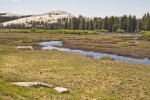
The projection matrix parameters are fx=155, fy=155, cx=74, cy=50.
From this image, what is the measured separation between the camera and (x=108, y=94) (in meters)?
17.7

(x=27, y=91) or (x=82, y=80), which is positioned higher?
(x=27, y=91)

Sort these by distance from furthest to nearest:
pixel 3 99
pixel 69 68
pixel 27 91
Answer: pixel 69 68 < pixel 27 91 < pixel 3 99

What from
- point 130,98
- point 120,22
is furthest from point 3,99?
point 120,22

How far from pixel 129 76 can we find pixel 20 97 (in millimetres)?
18386

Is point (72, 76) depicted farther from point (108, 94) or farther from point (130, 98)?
point (130, 98)

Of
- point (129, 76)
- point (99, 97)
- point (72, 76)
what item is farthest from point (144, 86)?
point (72, 76)

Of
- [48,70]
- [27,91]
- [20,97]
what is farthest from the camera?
[48,70]

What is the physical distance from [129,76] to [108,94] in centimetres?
862

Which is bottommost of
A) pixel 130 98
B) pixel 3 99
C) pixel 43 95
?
pixel 130 98

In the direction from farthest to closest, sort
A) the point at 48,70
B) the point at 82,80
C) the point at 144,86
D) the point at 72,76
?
the point at 48,70
the point at 72,76
the point at 82,80
the point at 144,86

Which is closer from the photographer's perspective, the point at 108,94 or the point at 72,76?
the point at 108,94

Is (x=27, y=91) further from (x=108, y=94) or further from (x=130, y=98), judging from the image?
(x=130, y=98)

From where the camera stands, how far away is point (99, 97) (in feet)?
53.8

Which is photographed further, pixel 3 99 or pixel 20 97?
pixel 20 97
